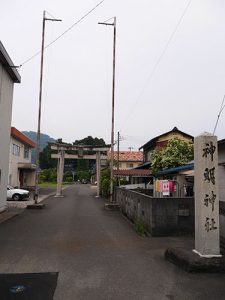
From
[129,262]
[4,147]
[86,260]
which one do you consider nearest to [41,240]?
[86,260]

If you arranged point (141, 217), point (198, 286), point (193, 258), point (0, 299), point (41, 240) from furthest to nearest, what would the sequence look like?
point (141, 217), point (41, 240), point (193, 258), point (198, 286), point (0, 299)

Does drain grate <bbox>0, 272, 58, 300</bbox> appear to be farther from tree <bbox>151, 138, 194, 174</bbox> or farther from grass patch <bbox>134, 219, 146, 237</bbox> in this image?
tree <bbox>151, 138, 194, 174</bbox>

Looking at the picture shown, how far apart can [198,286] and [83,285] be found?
2233mm

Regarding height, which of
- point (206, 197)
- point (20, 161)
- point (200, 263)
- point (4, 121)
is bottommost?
point (200, 263)

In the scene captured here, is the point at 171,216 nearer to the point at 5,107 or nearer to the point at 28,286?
the point at 28,286

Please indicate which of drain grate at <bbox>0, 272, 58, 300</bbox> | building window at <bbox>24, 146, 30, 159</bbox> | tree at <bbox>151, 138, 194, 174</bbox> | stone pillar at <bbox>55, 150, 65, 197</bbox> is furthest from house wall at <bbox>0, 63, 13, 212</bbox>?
building window at <bbox>24, 146, 30, 159</bbox>

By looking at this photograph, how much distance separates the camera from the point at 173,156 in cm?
3247

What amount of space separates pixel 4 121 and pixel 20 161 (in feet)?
80.6

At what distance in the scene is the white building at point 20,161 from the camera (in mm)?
38138

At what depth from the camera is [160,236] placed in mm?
11898

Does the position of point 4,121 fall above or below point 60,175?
above

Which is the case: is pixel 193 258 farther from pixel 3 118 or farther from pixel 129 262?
pixel 3 118

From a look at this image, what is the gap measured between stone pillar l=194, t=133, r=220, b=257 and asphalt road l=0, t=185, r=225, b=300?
0.88 meters

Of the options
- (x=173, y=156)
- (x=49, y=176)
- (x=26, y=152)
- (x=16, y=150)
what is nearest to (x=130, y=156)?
(x=49, y=176)
